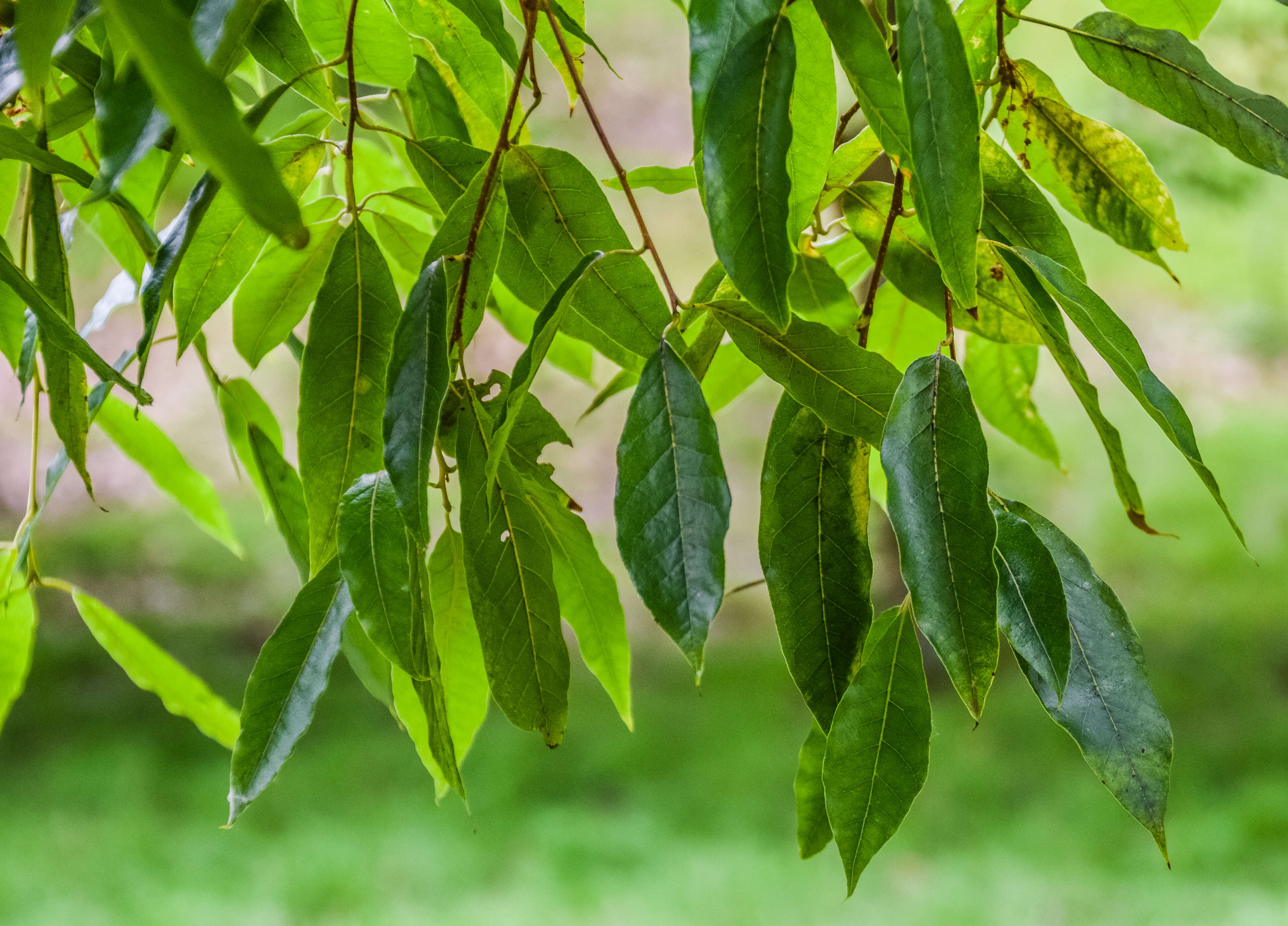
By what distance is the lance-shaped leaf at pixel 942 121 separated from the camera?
219 mm

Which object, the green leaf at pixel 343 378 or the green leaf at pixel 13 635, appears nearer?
the green leaf at pixel 343 378

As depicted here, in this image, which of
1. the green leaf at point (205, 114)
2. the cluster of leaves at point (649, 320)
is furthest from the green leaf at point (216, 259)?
the green leaf at point (205, 114)

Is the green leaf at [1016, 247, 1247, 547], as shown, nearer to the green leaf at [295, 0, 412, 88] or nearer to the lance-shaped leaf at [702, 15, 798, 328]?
the lance-shaped leaf at [702, 15, 798, 328]

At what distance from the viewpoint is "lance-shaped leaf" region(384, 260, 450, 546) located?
0.24 m

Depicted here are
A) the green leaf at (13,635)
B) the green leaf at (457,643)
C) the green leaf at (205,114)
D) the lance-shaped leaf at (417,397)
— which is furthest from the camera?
the green leaf at (13,635)

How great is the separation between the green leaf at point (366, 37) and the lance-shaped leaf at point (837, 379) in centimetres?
20

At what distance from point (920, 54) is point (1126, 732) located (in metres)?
0.16

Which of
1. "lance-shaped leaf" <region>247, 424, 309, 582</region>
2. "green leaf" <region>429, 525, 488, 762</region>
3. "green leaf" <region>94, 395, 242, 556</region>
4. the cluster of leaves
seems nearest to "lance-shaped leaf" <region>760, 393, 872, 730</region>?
the cluster of leaves

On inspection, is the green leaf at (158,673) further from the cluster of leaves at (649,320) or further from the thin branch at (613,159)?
the thin branch at (613,159)

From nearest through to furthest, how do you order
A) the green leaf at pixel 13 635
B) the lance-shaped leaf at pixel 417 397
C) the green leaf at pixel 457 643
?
the lance-shaped leaf at pixel 417 397
the green leaf at pixel 457 643
the green leaf at pixel 13 635

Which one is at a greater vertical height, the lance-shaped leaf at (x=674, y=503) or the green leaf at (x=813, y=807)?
the lance-shaped leaf at (x=674, y=503)

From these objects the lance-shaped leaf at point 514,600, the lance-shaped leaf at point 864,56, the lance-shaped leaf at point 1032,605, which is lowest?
the lance-shaped leaf at point 514,600

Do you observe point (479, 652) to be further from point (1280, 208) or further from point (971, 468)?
point (1280, 208)

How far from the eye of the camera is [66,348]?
0.29m
